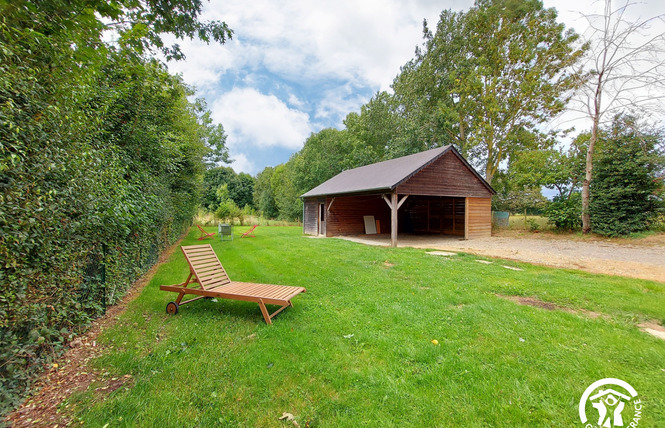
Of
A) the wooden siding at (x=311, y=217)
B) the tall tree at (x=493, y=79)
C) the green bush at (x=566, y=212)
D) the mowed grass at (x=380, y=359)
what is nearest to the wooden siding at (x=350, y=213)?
the wooden siding at (x=311, y=217)

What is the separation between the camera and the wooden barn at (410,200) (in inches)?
481

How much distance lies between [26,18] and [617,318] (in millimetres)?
7204

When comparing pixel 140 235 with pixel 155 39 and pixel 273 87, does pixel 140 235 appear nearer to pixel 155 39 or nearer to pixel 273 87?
pixel 155 39

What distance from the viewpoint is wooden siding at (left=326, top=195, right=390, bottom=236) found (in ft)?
51.9

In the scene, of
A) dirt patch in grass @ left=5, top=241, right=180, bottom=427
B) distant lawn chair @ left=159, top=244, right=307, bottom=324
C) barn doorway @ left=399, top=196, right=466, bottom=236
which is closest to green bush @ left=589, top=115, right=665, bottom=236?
barn doorway @ left=399, top=196, right=466, bottom=236

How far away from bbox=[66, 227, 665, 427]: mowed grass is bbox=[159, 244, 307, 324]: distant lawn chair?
263 mm

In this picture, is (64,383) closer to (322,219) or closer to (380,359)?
(380,359)

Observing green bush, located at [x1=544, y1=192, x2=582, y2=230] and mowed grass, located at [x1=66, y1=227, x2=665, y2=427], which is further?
green bush, located at [x1=544, y1=192, x2=582, y2=230]

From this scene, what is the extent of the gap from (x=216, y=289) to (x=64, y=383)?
176 cm

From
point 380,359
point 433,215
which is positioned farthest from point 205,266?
point 433,215

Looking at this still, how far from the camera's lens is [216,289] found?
12.8ft

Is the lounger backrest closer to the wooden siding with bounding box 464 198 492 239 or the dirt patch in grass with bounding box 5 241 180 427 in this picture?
the dirt patch in grass with bounding box 5 241 180 427

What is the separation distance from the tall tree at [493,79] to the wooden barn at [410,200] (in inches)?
296

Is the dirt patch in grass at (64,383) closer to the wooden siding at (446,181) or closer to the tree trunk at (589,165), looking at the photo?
the wooden siding at (446,181)
